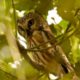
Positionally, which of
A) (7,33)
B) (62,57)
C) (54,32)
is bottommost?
(7,33)

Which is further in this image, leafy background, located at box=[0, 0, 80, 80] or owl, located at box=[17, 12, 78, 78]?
owl, located at box=[17, 12, 78, 78]

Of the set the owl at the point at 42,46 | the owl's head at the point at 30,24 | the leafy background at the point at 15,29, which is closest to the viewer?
the leafy background at the point at 15,29

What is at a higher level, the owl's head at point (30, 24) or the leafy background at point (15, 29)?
the owl's head at point (30, 24)

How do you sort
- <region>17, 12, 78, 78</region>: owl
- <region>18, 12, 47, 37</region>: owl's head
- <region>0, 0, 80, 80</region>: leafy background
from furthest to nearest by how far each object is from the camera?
<region>18, 12, 47, 37</region>: owl's head → <region>17, 12, 78, 78</region>: owl → <region>0, 0, 80, 80</region>: leafy background

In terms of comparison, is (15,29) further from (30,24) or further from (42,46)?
(30,24)

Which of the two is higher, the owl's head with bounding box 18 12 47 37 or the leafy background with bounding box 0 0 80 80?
the owl's head with bounding box 18 12 47 37

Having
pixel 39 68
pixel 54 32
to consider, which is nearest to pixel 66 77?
pixel 39 68

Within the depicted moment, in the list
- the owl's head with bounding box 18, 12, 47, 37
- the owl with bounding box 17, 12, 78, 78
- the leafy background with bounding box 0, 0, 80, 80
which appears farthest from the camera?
the owl's head with bounding box 18, 12, 47, 37

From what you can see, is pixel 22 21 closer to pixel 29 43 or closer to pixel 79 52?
pixel 29 43
